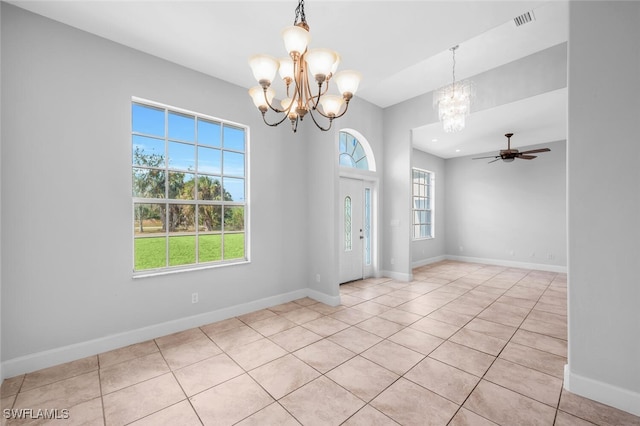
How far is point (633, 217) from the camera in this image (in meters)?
1.83

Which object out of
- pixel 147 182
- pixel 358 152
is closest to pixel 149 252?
pixel 147 182

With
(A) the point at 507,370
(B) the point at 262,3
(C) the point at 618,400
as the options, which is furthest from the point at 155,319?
(C) the point at 618,400

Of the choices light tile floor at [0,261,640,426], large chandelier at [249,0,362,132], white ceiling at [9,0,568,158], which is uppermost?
white ceiling at [9,0,568,158]

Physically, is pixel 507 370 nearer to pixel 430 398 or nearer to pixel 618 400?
pixel 618 400

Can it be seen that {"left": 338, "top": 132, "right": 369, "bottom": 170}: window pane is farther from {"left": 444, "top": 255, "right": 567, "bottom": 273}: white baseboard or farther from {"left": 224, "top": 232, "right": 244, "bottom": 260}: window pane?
{"left": 444, "top": 255, "right": 567, "bottom": 273}: white baseboard

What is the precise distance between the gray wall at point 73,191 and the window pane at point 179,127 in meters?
0.20

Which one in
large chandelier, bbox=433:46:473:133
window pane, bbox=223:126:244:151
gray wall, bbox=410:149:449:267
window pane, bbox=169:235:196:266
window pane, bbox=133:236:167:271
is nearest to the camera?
window pane, bbox=223:126:244:151

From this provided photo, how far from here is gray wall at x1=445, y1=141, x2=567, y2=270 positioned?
21.0ft

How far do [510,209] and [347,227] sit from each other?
16.5ft

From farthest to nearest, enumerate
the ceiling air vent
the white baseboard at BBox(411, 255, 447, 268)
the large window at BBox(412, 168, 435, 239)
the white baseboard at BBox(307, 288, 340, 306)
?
the large window at BBox(412, 168, 435, 239)
the white baseboard at BBox(411, 255, 447, 268)
the white baseboard at BBox(307, 288, 340, 306)
the ceiling air vent

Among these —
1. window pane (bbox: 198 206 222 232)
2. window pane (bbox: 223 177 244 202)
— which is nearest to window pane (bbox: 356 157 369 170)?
window pane (bbox: 223 177 244 202)

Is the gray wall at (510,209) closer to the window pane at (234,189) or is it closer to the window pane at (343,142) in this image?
the window pane at (343,142)

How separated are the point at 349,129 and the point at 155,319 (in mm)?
4260

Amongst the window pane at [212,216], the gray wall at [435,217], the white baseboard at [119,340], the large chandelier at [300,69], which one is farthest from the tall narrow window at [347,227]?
the large chandelier at [300,69]
